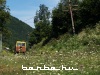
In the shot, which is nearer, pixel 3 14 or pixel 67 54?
pixel 67 54

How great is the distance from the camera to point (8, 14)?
68.5 metres

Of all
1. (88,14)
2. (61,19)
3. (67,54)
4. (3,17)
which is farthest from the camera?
(3,17)

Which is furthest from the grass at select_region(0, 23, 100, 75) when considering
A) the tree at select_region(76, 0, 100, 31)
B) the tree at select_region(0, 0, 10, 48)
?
the tree at select_region(0, 0, 10, 48)

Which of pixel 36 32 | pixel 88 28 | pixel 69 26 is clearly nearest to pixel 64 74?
pixel 88 28

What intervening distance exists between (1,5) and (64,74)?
5864 cm

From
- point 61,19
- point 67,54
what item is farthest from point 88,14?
point 67,54

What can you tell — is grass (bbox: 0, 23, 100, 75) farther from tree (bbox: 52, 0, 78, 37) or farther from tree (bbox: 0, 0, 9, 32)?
tree (bbox: 0, 0, 9, 32)

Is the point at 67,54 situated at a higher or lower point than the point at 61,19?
lower

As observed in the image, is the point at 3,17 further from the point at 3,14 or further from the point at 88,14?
the point at 88,14

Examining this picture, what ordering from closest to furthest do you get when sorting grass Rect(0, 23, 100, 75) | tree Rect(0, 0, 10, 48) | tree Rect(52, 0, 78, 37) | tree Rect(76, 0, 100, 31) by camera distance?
grass Rect(0, 23, 100, 75), tree Rect(76, 0, 100, 31), tree Rect(52, 0, 78, 37), tree Rect(0, 0, 10, 48)

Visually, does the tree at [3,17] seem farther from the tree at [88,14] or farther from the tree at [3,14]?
the tree at [88,14]

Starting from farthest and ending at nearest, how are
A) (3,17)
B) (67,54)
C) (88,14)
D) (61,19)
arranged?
1. (3,17)
2. (61,19)
3. (88,14)
4. (67,54)

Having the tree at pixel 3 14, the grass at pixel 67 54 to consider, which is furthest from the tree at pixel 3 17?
the grass at pixel 67 54

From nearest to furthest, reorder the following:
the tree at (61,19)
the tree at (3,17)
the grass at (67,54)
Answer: the grass at (67,54)
the tree at (61,19)
the tree at (3,17)
